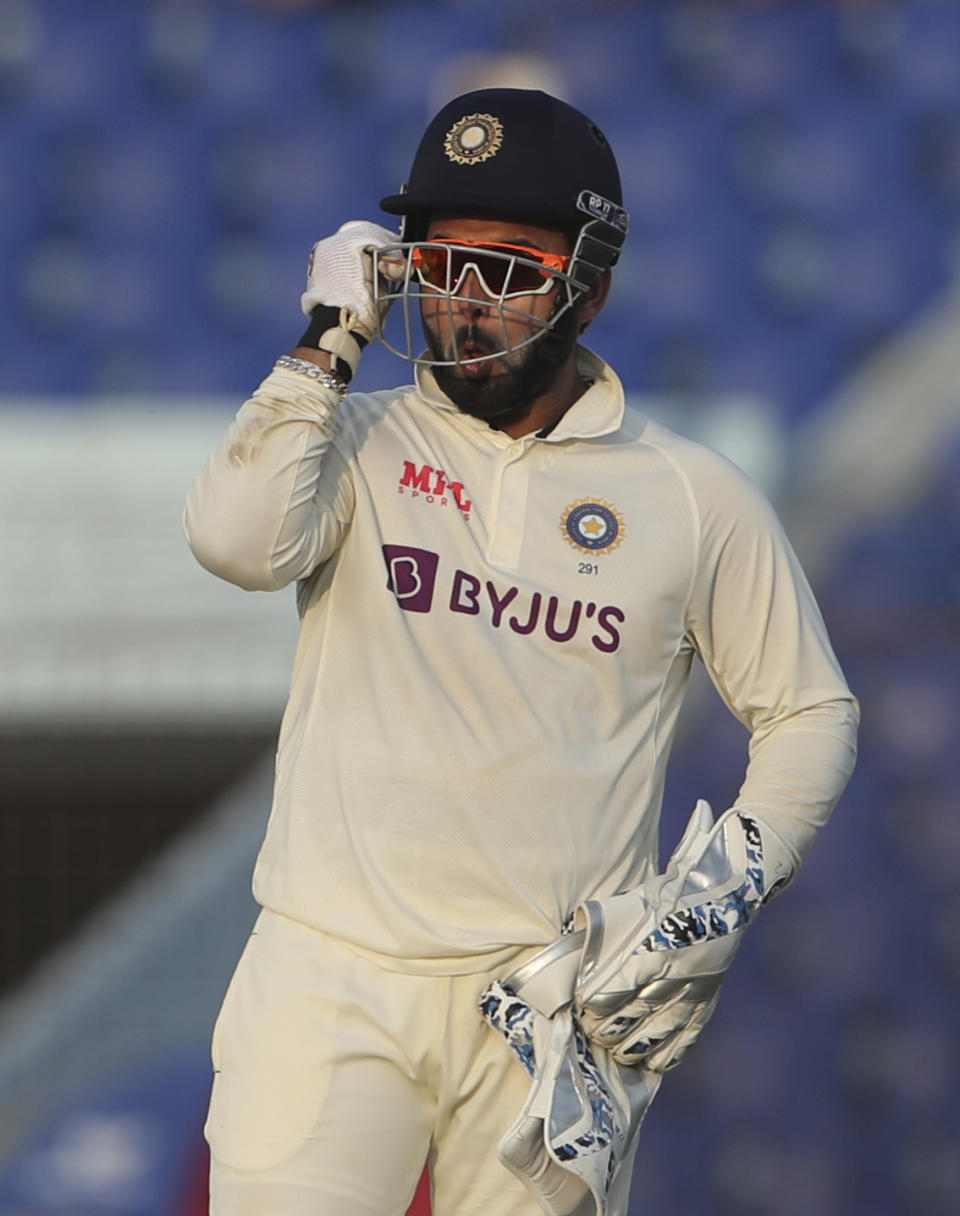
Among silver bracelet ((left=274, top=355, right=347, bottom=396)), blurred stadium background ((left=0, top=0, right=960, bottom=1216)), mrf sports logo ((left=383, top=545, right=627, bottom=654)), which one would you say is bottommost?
blurred stadium background ((left=0, top=0, right=960, bottom=1216))

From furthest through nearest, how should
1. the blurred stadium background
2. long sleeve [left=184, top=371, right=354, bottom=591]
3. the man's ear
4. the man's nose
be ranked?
the blurred stadium background
the man's ear
the man's nose
long sleeve [left=184, top=371, right=354, bottom=591]

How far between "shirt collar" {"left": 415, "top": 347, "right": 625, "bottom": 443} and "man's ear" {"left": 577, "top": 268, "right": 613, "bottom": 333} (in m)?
0.06

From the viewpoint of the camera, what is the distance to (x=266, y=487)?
1383 mm

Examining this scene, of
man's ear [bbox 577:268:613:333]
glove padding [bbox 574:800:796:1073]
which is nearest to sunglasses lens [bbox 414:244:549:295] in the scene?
man's ear [bbox 577:268:613:333]

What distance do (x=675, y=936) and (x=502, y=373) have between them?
478 mm

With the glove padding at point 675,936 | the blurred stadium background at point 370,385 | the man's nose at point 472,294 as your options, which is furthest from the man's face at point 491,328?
the blurred stadium background at point 370,385

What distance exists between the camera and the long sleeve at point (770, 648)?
155cm

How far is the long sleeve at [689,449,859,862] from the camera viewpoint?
1553mm

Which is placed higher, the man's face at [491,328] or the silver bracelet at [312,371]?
the man's face at [491,328]

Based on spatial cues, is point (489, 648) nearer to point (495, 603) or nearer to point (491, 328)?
point (495, 603)

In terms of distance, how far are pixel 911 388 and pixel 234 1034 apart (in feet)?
9.37

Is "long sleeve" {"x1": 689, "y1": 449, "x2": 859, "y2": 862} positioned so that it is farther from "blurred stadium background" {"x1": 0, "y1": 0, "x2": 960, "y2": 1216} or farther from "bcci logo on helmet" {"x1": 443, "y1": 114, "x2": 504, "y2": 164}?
"blurred stadium background" {"x1": 0, "y1": 0, "x2": 960, "y2": 1216}

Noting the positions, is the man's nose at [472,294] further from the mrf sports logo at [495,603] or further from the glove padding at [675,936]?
the glove padding at [675,936]

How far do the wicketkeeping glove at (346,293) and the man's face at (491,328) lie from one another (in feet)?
0.17
